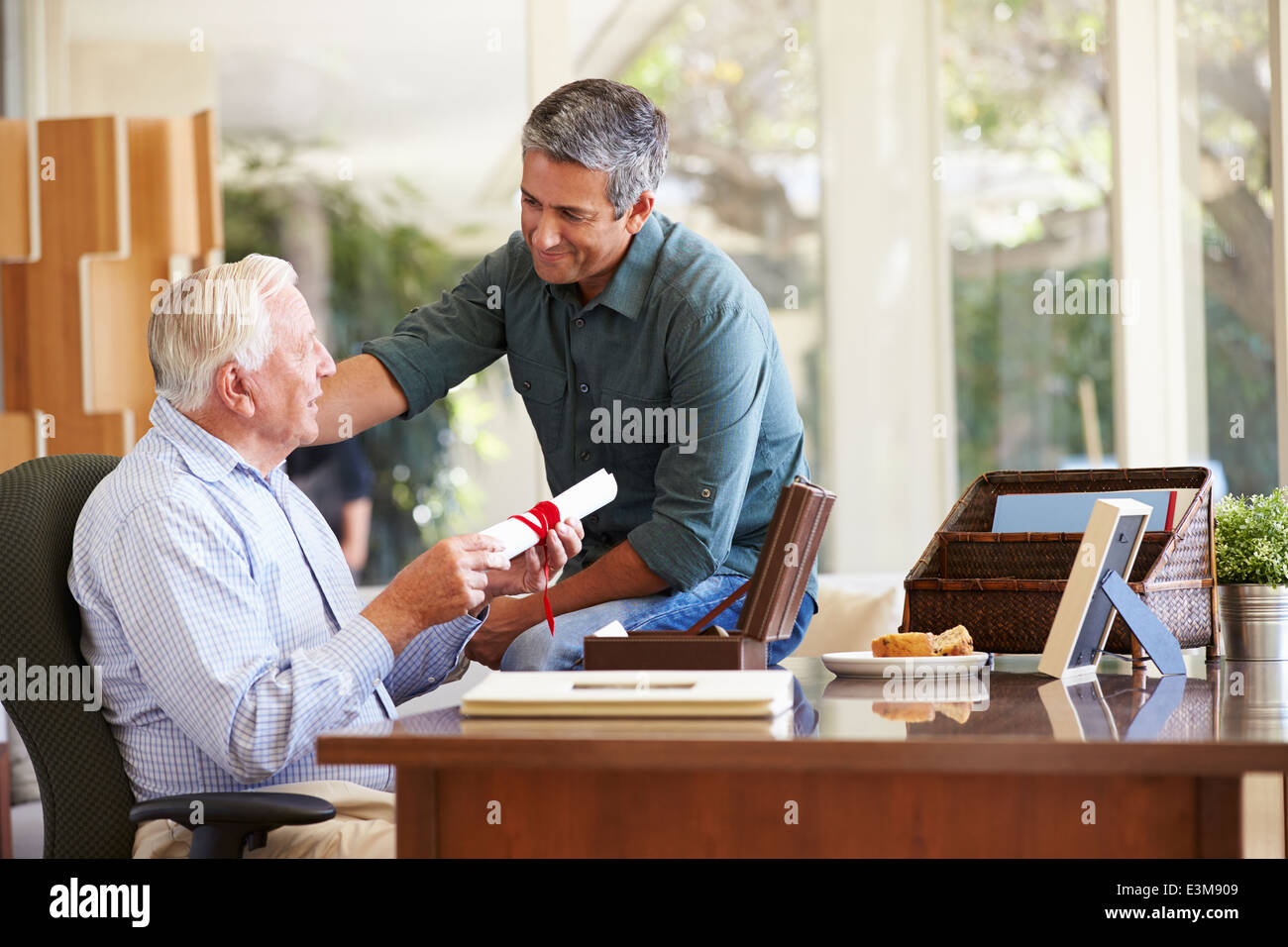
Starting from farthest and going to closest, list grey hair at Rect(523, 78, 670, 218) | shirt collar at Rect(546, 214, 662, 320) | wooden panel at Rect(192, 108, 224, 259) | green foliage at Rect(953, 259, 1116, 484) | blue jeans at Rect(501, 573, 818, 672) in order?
1. green foliage at Rect(953, 259, 1116, 484)
2. wooden panel at Rect(192, 108, 224, 259)
3. shirt collar at Rect(546, 214, 662, 320)
4. grey hair at Rect(523, 78, 670, 218)
5. blue jeans at Rect(501, 573, 818, 672)

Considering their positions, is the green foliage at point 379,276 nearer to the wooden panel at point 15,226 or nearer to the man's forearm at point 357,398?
the wooden panel at point 15,226

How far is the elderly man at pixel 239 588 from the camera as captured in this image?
1562 millimetres

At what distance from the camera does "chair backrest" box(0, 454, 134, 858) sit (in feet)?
5.33

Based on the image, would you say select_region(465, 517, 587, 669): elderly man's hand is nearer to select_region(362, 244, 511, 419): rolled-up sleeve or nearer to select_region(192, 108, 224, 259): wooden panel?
select_region(362, 244, 511, 419): rolled-up sleeve

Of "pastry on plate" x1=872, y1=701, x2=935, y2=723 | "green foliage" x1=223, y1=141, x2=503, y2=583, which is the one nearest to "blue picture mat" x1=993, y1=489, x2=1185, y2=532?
"pastry on plate" x1=872, y1=701, x2=935, y2=723

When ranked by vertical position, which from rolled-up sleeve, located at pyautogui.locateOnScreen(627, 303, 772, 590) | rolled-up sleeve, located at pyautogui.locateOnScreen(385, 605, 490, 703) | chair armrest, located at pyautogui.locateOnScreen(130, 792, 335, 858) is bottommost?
chair armrest, located at pyautogui.locateOnScreen(130, 792, 335, 858)

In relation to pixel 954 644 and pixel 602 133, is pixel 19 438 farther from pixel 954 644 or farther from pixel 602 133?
pixel 954 644

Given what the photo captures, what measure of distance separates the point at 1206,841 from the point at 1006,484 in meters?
0.89

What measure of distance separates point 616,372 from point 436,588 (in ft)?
2.35

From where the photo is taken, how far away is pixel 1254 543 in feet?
6.23

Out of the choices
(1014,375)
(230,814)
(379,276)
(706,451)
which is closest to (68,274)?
(379,276)

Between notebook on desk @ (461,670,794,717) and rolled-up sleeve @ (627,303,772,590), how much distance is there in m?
0.69

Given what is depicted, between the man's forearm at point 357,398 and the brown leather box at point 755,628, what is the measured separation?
0.92 meters
